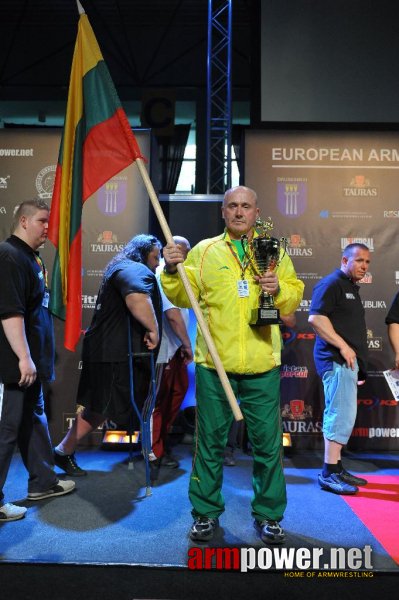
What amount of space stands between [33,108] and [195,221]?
833cm

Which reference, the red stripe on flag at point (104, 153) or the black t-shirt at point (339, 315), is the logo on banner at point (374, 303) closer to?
the black t-shirt at point (339, 315)

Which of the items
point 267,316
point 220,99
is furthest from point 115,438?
point 220,99

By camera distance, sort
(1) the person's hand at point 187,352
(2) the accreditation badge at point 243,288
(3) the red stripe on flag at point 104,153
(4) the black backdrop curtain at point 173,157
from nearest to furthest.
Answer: (2) the accreditation badge at point 243,288 → (3) the red stripe on flag at point 104,153 → (1) the person's hand at point 187,352 → (4) the black backdrop curtain at point 173,157

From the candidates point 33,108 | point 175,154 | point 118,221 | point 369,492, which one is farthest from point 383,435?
point 33,108

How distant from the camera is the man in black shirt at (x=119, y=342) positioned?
3844mm

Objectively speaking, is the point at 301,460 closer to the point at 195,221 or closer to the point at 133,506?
the point at 133,506

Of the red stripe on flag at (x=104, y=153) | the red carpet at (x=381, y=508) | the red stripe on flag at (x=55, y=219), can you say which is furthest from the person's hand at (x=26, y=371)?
the red carpet at (x=381, y=508)

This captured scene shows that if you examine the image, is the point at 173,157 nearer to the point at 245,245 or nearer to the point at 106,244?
the point at 106,244

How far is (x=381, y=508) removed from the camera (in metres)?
3.59

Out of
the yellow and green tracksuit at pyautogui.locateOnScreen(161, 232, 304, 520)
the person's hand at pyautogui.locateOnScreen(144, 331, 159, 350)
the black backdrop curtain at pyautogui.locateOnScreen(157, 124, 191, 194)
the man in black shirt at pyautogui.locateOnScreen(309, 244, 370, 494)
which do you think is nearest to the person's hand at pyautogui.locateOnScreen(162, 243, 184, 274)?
the yellow and green tracksuit at pyautogui.locateOnScreen(161, 232, 304, 520)

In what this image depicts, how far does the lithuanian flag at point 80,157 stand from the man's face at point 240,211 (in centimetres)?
59

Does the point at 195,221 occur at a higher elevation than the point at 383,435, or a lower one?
higher

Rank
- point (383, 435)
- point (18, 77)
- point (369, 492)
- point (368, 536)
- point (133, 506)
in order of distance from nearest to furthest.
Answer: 1. point (368, 536)
2. point (133, 506)
3. point (369, 492)
4. point (383, 435)
5. point (18, 77)

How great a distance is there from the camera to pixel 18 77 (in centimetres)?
1195
